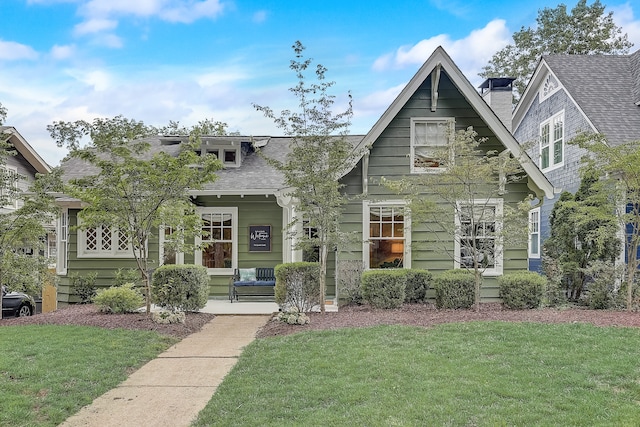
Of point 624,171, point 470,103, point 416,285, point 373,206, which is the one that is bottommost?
point 416,285

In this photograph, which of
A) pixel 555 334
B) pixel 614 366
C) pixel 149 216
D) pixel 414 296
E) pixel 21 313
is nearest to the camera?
pixel 614 366

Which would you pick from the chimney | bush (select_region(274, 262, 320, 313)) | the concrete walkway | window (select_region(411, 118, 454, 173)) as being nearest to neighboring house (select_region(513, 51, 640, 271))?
→ the chimney

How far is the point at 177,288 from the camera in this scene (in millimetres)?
9844

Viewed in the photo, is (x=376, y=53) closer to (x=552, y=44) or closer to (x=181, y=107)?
(x=181, y=107)

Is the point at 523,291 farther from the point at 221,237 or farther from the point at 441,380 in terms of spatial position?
the point at 221,237

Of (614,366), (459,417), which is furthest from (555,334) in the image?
(459,417)

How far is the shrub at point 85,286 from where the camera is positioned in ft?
43.0

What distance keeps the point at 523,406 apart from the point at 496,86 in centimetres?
1083

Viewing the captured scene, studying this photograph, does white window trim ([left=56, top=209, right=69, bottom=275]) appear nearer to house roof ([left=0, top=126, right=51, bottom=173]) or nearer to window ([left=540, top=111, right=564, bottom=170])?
house roof ([left=0, top=126, right=51, bottom=173])

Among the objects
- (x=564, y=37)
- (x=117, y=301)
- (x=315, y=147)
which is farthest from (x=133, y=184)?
(x=564, y=37)

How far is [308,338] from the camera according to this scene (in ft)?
24.1

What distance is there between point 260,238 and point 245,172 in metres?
1.93

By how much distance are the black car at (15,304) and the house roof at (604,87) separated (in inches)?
600

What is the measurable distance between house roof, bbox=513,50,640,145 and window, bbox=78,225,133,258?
41.2 feet
